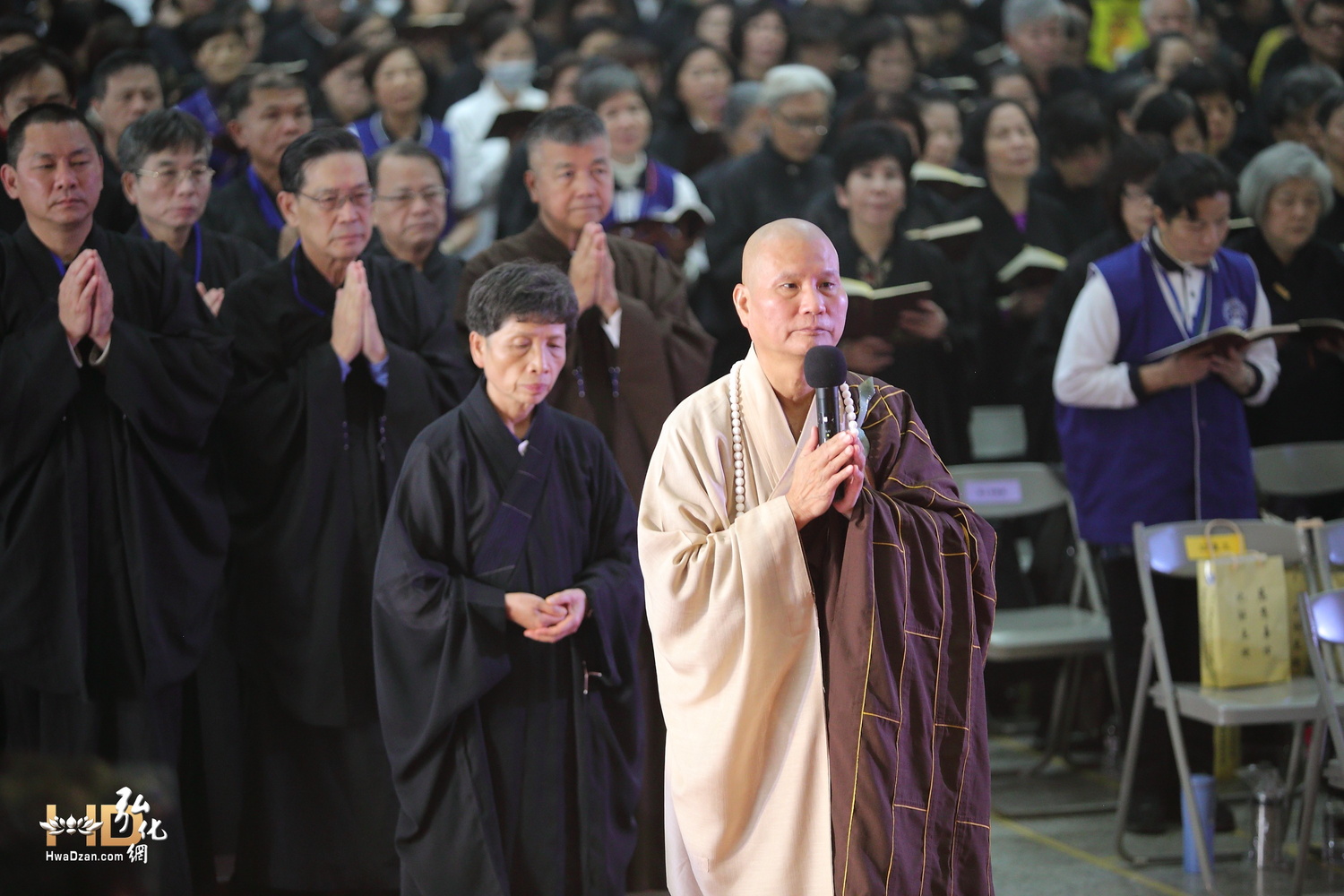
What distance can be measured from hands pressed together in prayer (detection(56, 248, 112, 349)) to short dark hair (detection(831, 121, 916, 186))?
9.78ft

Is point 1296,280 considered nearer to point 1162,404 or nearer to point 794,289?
point 1162,404

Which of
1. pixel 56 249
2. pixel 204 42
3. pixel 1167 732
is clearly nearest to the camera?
pixel 56 249

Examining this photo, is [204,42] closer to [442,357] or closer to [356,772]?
[442,357]

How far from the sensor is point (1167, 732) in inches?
195

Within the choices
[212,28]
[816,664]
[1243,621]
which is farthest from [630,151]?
[816,664]

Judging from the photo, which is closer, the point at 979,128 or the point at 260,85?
the point at 260,85

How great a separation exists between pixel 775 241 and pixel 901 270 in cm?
314

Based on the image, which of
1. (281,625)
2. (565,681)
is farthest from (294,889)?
(565,681)

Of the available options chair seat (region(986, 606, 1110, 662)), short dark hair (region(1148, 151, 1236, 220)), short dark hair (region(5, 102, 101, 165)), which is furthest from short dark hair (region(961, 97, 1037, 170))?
short dark hair (region(5, 102, 101, 165))

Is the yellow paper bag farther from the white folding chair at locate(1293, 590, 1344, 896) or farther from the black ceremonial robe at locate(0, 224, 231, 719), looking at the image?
the black ceremonial robe at locate(0, 224, 231, 719)

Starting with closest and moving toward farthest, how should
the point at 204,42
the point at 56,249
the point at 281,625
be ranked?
the point at 56,249
the point at 281,625
the point at 204,42

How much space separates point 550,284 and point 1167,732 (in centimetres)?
286

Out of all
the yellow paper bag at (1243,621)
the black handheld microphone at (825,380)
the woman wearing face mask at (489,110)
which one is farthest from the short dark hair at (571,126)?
the yellow paper bag at (1243,621)

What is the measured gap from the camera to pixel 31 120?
386 centimetres
